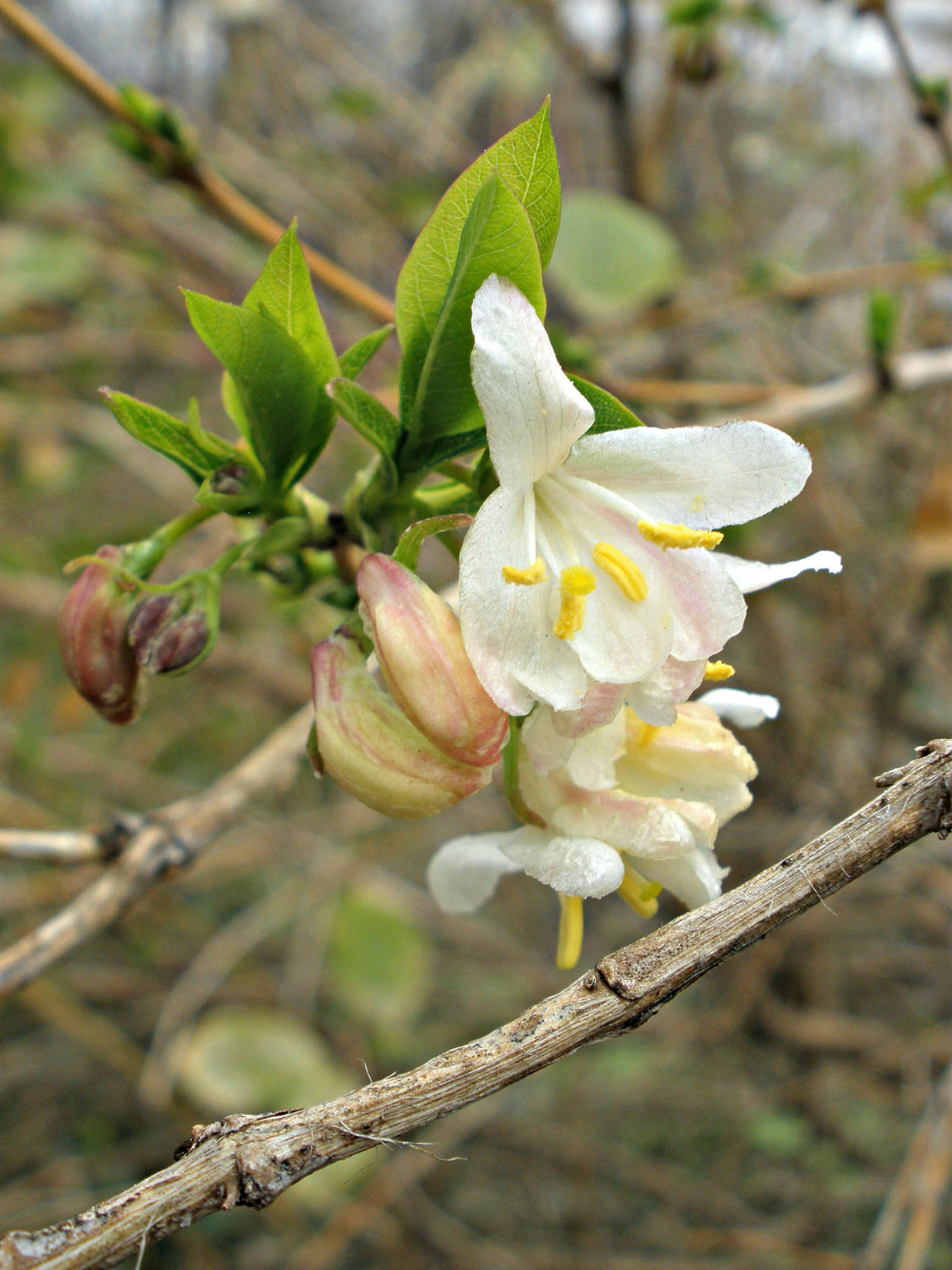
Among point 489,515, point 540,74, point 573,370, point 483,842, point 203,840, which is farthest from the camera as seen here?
point 540,74

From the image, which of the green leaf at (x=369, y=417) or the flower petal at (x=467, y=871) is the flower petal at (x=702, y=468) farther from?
the flower petal at (x=467, y=871)

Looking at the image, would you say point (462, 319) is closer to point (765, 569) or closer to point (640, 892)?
point (765, 569)

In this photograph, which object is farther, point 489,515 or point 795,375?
point 795,375

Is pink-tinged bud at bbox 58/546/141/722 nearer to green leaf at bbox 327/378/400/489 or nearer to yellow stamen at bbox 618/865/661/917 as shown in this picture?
green leaf at bbox 327/378/400/489

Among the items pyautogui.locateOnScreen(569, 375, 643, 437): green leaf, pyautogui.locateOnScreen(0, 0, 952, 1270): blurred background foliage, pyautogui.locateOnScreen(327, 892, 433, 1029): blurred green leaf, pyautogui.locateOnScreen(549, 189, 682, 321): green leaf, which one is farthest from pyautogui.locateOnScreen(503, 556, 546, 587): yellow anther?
pyautogui.locateOnScreen(327, 892, 433, 1029): blurred green leaf

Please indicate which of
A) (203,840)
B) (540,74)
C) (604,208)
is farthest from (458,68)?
(203,840)

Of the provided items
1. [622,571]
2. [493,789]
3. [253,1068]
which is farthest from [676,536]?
[253,1068]

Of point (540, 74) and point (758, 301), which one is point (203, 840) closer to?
point (758, 301)
